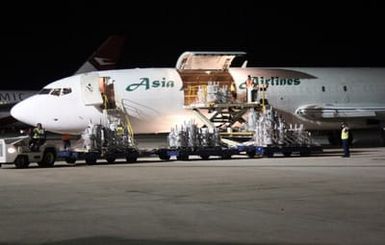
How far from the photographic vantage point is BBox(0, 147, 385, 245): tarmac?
28.2 feet

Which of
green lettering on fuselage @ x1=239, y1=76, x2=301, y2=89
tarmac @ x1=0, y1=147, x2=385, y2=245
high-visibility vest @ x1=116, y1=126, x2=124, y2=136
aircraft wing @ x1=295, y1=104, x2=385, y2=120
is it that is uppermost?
green lettering on fuselage @ x1=239, y1=76, x2=301, y2=89

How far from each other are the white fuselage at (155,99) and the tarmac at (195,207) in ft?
31.5

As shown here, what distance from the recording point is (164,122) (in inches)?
1152

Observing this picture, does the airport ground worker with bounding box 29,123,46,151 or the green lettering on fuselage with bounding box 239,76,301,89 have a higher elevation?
the green lettering on fuselage with bounding box 239,76,301,89

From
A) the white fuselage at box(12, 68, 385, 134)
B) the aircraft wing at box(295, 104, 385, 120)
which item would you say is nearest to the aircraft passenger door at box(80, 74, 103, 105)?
the white fuselage at box(12, 68, 385, 134)

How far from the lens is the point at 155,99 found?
2883cm

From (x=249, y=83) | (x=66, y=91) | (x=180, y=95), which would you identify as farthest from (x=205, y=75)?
(x=66, y=91)

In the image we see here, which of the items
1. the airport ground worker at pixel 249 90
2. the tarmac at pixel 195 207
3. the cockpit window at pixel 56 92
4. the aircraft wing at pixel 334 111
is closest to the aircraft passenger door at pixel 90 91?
the cockpit window at pixel 56 92

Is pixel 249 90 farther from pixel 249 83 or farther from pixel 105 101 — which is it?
pixel 105 101

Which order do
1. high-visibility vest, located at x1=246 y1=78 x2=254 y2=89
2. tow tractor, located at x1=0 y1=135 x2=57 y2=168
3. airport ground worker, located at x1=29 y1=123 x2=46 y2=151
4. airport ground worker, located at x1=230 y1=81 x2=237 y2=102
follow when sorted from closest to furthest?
tow tractor, located at x1=0 y1=135 x2=57 y2=168 → airport ground worker, located at x1=29 y1=123 x2=46 y2=151 → high-visibility vest, located at x1=246 y1=78 x2=254 y2=89 → airport ground worker, located at x1=230 y1=81 x2=237 y2=102

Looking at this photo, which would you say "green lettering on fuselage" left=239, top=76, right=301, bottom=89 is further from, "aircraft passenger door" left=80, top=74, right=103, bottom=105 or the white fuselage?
"aircraft passenger door" left=80, top=74, right=103, bottom=105

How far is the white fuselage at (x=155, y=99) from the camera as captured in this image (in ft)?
93.0

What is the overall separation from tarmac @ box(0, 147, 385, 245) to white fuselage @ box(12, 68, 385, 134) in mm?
9604

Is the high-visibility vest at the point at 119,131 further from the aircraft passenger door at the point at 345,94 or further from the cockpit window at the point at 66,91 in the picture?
the aircraft passenger door at the point at 345,94
